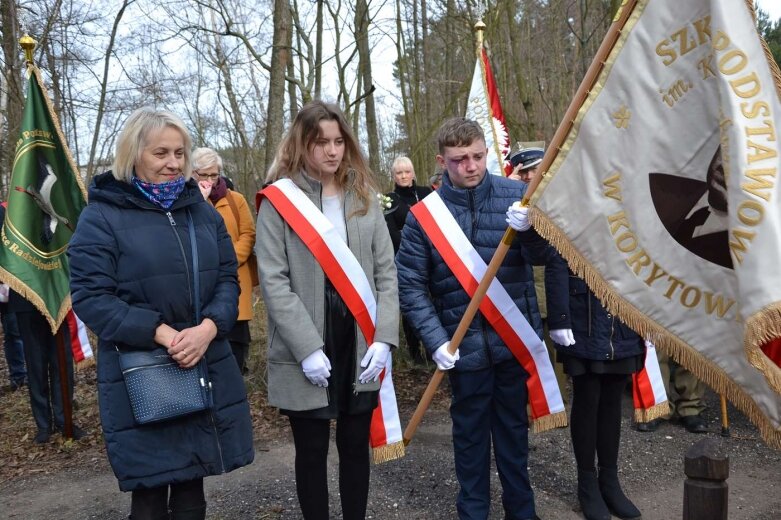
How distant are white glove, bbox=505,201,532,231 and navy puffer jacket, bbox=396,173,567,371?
1.09ft

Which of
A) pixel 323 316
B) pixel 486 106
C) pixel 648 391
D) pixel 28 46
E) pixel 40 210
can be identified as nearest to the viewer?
pixel 323 316

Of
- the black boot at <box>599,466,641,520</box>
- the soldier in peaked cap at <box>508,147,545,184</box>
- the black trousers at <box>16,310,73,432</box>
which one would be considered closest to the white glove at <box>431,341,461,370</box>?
the black boot at <box>599,466,641,520</box>

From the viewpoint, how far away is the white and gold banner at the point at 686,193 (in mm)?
1901

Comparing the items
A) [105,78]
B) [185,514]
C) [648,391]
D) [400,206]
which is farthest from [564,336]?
[105,78]

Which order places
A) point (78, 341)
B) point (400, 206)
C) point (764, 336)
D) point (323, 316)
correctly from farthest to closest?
point (400, 206) → point (78, 341) → point (323, 316) → point (764, 336)

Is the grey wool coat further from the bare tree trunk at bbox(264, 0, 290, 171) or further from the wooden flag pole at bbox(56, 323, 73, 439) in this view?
the bare tree trunk at bbox(264, 0, 290, 171)

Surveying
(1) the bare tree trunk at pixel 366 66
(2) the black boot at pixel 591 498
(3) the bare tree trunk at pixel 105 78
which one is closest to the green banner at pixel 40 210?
(2) the black boot at pixel 591 498

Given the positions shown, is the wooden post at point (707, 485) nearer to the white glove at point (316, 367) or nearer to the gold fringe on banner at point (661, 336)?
the gold fringe on banner at point (661, 336)

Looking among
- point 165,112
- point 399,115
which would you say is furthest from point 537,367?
point 399,115

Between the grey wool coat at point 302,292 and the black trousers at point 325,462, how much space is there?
159 millimetres

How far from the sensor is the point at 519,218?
8.95 ft

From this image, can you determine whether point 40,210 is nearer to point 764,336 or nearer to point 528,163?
point 528,163

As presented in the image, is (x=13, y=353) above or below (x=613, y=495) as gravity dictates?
above

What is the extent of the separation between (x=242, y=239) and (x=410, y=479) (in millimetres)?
1979
